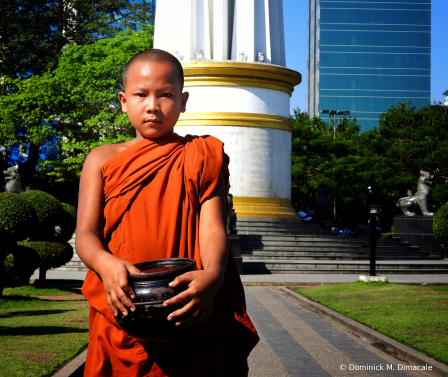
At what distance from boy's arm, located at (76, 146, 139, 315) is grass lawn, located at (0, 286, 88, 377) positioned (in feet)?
12.9

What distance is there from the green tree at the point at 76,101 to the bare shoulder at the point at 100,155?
29.2 metres

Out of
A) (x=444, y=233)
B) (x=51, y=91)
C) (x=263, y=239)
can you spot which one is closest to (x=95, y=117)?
(x=51, y=91)

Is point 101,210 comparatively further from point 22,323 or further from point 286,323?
point 286,323

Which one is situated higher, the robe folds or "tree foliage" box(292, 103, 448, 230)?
"tree foliage" box(292, 103, 448, 230)

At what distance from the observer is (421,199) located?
29.8 meters

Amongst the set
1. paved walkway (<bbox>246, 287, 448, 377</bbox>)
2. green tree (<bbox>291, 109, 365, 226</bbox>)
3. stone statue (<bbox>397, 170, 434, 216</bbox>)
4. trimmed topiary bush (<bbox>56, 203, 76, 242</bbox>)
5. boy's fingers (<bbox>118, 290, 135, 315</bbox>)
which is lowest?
paved walkway (<bbox>246, 287, 448, 377</bbox>)

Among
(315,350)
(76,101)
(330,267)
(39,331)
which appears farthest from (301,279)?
(76,101)

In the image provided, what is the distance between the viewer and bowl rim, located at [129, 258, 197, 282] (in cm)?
237

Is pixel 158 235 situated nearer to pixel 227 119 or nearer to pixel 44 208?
pixel 44 208

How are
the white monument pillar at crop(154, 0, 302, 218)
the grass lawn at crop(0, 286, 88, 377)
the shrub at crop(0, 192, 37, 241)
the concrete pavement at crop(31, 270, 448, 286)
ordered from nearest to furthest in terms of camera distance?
the grass lawn at crop(0, 286, 88, 377) → the shrub at crop(0, 192, 37, 241) → the concrete pavement at crop(31, 270, 448, 286) → the white monument pillar at crop(154, 0, 302, 218)

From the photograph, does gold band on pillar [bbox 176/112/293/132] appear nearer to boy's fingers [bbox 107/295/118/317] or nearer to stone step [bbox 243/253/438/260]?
stone step [bbox 243/253/438/260]

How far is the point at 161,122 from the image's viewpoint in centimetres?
279

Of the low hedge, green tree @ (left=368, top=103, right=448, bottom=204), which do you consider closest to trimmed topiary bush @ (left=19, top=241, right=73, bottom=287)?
the low hedge

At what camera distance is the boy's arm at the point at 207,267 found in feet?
7.80
